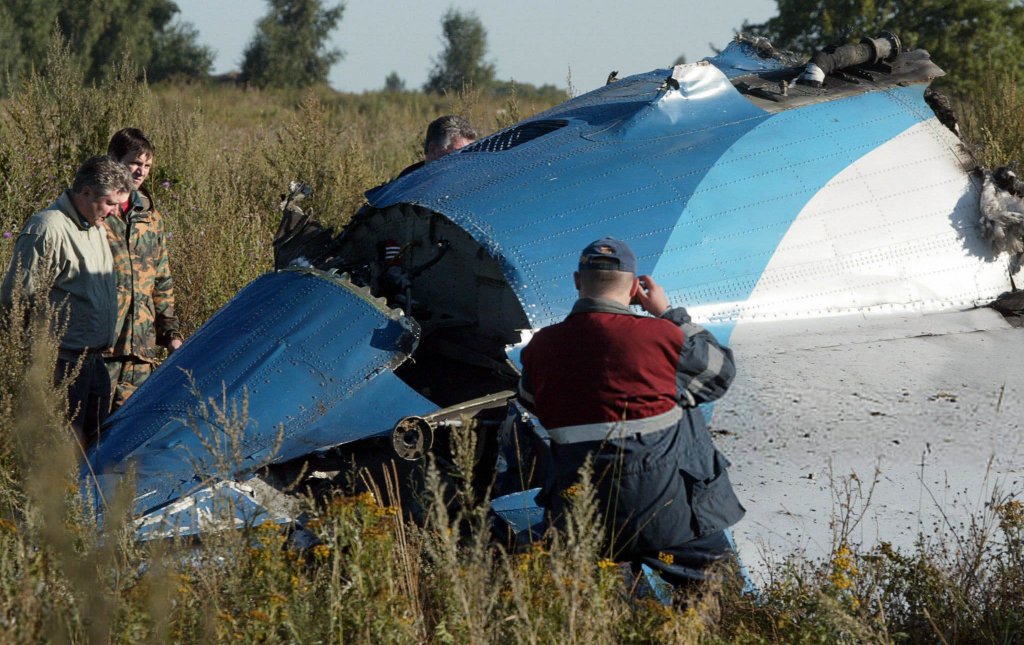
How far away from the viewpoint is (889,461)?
3988mm

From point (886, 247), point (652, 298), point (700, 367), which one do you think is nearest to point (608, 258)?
point (652, 298)

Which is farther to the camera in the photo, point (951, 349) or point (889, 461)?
point (951, 349)

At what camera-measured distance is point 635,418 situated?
3.35m

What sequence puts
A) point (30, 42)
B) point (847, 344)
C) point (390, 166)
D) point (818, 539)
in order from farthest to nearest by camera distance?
point (30, 42), point (390, 166), point (847, 344), point (818, 539)

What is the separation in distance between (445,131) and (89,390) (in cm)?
250

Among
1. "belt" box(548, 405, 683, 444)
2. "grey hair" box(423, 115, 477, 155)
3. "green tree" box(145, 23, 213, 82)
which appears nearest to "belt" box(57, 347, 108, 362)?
"grey hair" box(423, 115, 477, 155)

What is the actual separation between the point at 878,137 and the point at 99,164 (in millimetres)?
3413

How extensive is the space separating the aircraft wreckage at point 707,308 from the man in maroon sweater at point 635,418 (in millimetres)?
298

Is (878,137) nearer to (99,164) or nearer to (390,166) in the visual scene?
(99,164)

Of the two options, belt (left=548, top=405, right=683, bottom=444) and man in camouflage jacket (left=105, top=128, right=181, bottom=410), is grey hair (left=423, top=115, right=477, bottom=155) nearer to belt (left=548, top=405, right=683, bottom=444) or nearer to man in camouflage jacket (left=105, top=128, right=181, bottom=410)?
man in camouflage jacket (left=105, top=128, right=181, bottom=410)

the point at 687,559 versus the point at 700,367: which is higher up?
the point at 700,367

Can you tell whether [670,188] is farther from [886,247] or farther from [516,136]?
[516,136]

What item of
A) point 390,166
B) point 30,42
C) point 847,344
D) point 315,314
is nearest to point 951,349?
point 847,344

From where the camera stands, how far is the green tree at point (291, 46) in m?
55.9
